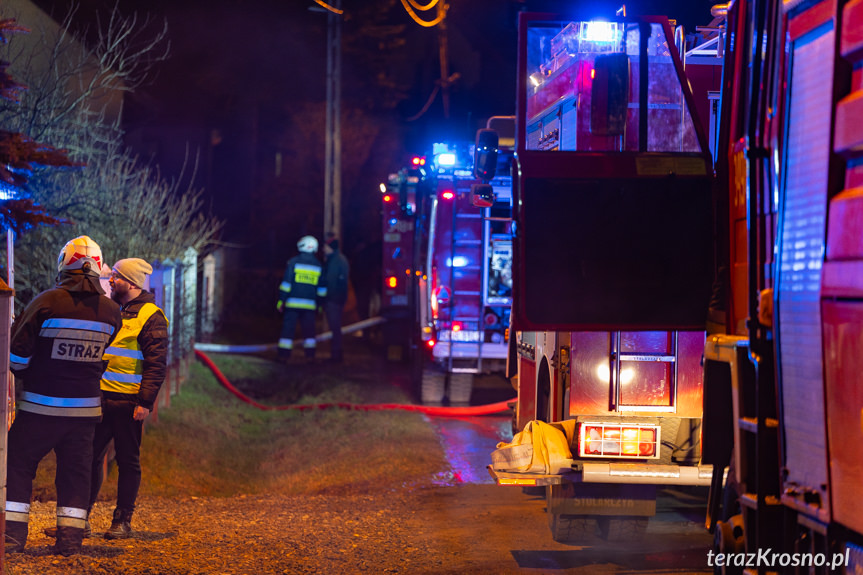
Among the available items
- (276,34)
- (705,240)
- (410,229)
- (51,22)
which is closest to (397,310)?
(410,229)

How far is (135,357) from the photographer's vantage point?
5.96 metres

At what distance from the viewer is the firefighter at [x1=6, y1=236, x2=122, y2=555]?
522 centimetres

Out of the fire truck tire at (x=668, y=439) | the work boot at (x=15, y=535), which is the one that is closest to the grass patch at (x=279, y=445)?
Result: the work boot at (x=15, y=535)

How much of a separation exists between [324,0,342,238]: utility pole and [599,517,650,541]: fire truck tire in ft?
49.6

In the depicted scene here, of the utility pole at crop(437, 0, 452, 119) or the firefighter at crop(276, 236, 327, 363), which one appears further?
the utility pole at crop(437, 0, 452, 119)

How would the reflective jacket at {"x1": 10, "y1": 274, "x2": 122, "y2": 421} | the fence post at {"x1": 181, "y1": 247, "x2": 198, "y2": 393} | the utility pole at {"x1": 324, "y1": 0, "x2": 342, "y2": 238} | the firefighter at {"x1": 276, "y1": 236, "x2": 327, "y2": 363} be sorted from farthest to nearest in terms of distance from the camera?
the utility pole at {"x1": 324, "y1": 0, "x2": 342, "y2": 238}
the firefighter at {"x1": 276, "y1": 236, "x2": 327, "y2": 363}
the fence post at {"x1": 181, "y1": 247, "x2": 198, "y2": 393}
the reflective jacket at {"x1": 10, "y1": 274, "x2": 122, "y2": 421}

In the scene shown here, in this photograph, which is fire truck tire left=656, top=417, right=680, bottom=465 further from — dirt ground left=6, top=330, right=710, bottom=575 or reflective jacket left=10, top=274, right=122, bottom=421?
reflective jacket left=10, top=274, right=122, bottom=421

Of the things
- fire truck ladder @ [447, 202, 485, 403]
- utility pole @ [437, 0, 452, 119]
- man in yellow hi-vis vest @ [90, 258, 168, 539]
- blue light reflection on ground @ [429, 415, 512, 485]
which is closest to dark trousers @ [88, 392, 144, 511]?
man in yellow hi-vis vest @ [90, 258, 168, 539]

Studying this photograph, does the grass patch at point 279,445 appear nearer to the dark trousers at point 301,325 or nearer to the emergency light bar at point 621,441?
the dark trousers at point 301,325

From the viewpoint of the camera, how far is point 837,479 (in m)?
2.88

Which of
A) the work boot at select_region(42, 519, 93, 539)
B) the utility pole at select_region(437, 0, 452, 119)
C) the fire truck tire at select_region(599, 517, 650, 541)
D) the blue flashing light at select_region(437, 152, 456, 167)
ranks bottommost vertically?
the work boot at select_region(42, 519, 93, 539)

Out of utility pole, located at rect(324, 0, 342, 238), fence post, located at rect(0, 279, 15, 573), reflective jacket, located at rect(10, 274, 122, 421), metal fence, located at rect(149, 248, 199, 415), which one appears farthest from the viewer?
utility pole, located at rect(324, 0, 342, 238)

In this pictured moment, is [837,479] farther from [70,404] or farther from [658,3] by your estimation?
[658,3]

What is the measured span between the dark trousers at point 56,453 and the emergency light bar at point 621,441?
2895 mm
